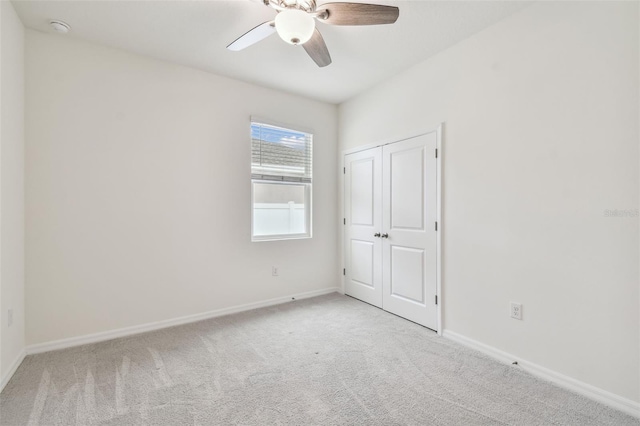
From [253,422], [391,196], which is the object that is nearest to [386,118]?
[391,196]

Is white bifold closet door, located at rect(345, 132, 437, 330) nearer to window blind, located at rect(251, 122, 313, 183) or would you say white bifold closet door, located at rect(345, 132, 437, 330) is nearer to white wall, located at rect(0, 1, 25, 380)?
window blind, located at rect(251, 122, 313, 183)

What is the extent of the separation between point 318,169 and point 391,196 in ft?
3.85

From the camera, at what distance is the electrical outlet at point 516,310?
2256 mm

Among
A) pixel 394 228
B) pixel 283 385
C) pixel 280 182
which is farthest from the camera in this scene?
pixel 280 182

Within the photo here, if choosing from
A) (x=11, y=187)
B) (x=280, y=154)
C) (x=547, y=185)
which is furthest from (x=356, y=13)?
(x=11, y=187)

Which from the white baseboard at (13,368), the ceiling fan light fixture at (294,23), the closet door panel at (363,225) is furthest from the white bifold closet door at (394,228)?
the white baseboard at (13,368)

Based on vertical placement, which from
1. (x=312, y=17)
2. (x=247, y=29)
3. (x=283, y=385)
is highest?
(x=247, y=29)

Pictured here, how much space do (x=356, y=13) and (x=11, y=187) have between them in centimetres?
273

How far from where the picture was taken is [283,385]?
200 cm

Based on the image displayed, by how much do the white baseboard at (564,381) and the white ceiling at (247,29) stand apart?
2674 mm

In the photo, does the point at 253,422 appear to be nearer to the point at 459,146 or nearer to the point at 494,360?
the point at 494,360

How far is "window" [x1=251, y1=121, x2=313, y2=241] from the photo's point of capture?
3.60m

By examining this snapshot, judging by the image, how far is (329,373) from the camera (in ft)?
7.07

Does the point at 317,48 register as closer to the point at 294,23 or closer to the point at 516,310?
the point at 294,23
